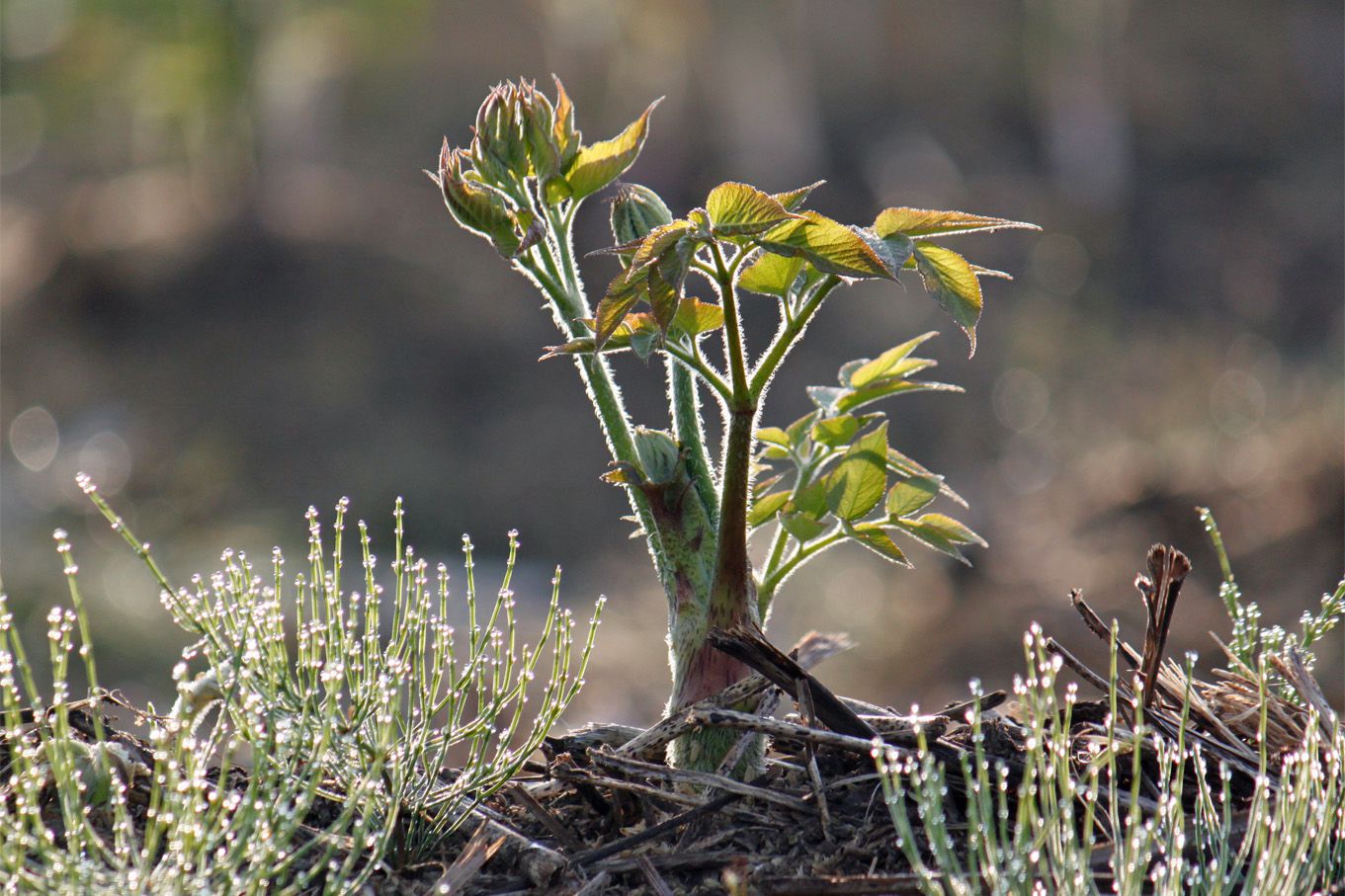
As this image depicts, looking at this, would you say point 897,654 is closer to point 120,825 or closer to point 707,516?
point 707,516

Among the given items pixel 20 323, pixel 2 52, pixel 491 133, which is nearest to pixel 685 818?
pixel 491 133

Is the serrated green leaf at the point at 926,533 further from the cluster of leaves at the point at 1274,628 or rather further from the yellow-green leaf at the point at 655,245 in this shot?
the yellow-green leaf at the point at 655,245

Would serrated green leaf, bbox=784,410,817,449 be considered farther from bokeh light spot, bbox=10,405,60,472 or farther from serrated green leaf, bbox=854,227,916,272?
bokeh light spot, bbox=10,405,60,472

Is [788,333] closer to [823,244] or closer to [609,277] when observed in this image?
[823,244]

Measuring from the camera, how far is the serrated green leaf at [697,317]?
117 cm

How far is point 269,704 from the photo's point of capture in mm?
Answer: 1150

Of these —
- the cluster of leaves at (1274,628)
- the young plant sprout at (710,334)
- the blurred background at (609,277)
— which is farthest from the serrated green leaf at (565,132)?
the blurred background at (609,277)

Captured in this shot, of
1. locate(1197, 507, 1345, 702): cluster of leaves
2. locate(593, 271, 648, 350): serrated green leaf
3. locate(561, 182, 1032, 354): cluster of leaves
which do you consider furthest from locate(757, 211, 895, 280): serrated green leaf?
locate(1197, 507, 1345, 702): cluster of leaves

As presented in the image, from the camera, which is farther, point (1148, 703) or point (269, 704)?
point (1148, 703)

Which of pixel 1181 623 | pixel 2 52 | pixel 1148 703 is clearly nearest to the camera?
pixel 1148 703

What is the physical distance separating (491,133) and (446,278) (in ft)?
36.1

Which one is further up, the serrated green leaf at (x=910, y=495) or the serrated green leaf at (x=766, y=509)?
the serrated green leaf at (x=766, y=509)

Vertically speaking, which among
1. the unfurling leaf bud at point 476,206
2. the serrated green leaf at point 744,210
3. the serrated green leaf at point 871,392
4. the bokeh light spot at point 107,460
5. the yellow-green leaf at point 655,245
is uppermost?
the bokeh light spot at point 107,460

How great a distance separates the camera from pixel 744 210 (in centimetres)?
103
